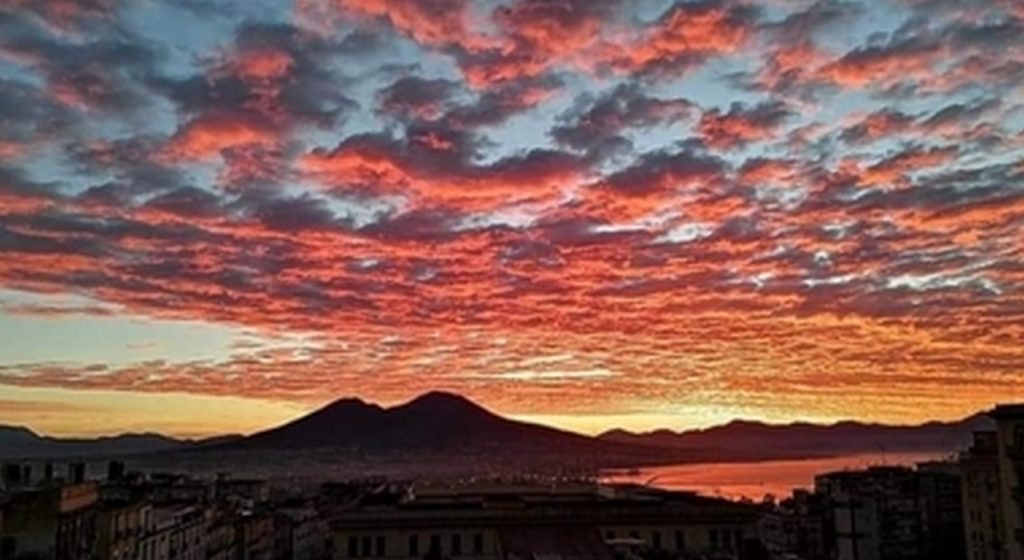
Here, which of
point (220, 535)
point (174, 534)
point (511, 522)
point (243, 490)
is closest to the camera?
point (511, 522)

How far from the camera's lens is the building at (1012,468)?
246ft

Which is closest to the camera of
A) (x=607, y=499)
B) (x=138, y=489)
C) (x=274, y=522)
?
(x=607, y=499)

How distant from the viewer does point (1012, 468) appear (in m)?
75.9

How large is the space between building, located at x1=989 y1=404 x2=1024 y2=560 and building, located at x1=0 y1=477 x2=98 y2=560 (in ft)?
201

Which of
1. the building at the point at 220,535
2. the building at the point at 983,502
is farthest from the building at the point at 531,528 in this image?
the building at the point at 983,502

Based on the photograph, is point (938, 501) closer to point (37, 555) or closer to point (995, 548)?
point (995, 548)

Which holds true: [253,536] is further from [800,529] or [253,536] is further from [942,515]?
[942,515]

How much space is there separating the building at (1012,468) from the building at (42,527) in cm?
6112

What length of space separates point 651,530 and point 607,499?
10658mm

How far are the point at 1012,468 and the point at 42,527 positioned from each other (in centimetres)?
6319

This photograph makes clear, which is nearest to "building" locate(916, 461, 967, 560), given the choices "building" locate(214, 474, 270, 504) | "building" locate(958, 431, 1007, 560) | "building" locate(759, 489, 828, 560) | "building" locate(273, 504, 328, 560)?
"building" locate(759, 489, 828, 560)

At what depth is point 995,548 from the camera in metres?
88.5

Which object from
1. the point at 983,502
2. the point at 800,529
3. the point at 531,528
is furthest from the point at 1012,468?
the point at 800,529

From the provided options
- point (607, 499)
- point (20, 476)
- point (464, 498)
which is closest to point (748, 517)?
point (607, 499)
